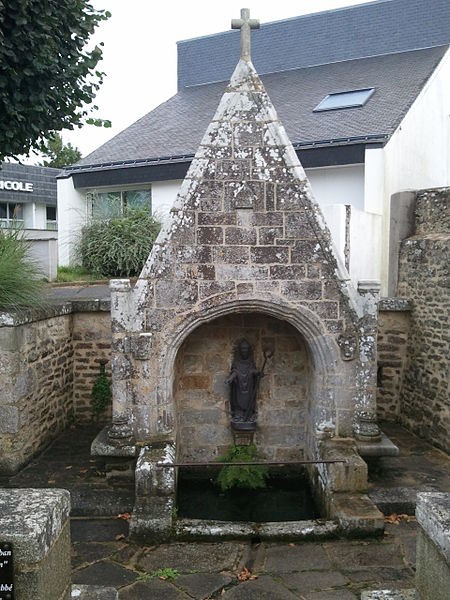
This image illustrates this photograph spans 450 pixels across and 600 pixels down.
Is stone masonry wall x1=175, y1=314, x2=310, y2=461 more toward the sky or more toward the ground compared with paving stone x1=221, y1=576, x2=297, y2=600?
more toward the sky

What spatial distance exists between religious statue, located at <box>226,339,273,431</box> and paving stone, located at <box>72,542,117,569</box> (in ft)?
7.13

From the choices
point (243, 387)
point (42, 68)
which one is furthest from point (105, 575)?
point (42, 68)

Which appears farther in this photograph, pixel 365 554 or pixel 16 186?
pixel 16 186

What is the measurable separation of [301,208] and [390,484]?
10.7 ft

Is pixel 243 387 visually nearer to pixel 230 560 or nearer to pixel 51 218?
pixel 230 560

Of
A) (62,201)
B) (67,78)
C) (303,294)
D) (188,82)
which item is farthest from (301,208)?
(188,82)

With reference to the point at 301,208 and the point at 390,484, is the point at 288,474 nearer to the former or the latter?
the point at 390,484

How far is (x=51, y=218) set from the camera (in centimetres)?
2902

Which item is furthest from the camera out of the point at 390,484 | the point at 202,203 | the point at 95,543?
the point at 390,484

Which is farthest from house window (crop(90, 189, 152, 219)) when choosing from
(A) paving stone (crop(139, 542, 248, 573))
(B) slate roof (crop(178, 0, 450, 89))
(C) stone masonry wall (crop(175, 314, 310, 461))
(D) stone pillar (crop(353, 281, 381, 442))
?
(A) paving stone (crop(139, 542, 248, 573))

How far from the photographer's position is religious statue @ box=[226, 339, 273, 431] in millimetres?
6680

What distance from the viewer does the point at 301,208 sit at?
5910 millimetres

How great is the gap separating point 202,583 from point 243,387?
8.40ft

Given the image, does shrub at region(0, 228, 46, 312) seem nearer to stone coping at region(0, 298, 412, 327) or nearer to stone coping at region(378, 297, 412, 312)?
stone coping at region(0, 298, 412, 327)
